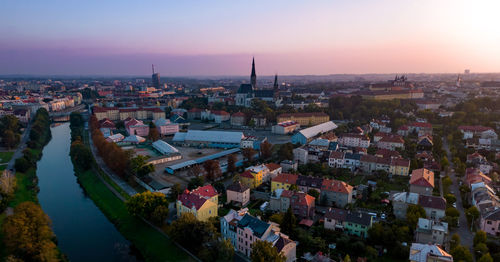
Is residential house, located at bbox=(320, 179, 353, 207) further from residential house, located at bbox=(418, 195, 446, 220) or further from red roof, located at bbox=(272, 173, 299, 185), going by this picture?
residential house, located at bbox=(418, 195, 446, 220)

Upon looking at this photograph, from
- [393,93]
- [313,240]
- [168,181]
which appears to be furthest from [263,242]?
[393,93]

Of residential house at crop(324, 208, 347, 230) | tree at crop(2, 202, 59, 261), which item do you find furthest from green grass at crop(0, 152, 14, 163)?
residential house at crop(324, 208, 347, 230)

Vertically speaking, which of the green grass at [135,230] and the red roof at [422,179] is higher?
the red roof at [422,179]

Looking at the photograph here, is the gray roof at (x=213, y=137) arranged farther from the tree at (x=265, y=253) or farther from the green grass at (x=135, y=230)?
the tree at (x=265, y=253)

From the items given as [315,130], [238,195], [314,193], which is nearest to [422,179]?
[314,193]

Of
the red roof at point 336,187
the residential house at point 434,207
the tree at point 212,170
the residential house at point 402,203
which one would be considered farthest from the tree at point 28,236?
the residential house at point 434,207

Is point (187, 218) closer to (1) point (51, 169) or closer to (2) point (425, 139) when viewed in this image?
(1) point (51, 169)
